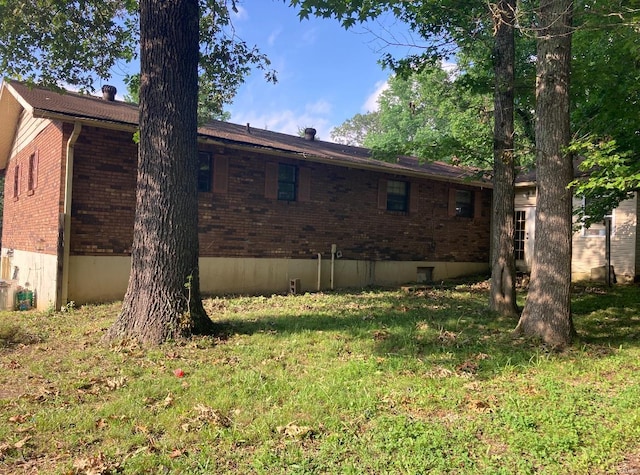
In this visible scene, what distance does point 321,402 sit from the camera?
404 centimetres

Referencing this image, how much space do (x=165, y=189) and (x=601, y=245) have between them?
44.0ft

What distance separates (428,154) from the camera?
8562mm

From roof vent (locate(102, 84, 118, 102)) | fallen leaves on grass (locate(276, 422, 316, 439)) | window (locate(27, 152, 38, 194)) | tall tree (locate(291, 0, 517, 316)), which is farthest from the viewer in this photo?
roof vent (locate(102, 84, 118, 102))

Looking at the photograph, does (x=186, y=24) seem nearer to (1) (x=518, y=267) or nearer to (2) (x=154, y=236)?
(2) (x=154, y=236)

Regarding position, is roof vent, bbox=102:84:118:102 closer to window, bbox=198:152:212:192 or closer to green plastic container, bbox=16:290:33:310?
window, bbox=198:152:212:192

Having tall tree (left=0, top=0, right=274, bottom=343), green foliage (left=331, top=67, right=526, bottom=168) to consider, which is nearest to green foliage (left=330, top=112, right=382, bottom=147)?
green foliage (left=331, top=67, right=526, bottom=168)

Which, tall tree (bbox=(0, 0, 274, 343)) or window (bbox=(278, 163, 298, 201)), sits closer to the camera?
tall tree (bbox=(0, 0, 274, 343))

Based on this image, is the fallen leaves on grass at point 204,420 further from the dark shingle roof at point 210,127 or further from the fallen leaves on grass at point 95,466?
the dark shingle roof at point 210,127

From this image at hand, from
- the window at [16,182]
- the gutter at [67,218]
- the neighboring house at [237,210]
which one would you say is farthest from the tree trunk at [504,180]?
the window at [16,182]

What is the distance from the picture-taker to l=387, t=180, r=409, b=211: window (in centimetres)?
1428

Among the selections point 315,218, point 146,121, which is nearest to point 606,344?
point 146,121

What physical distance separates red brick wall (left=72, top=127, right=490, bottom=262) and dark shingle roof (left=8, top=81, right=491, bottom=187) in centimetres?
41

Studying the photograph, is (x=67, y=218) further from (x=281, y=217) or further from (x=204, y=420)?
(x=204, y=420)

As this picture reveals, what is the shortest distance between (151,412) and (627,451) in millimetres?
3578
